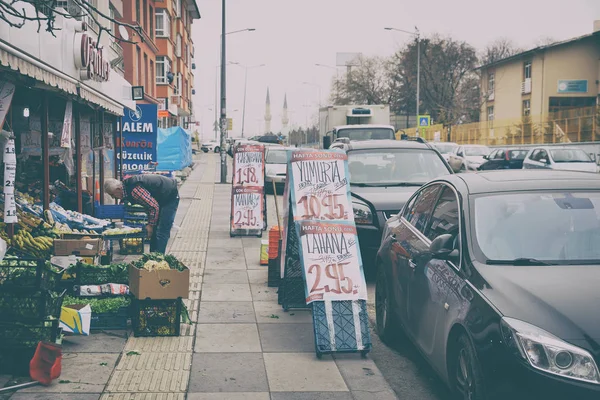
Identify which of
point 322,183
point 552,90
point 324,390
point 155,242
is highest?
point 552,90

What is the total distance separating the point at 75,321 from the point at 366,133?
18636 millimetres

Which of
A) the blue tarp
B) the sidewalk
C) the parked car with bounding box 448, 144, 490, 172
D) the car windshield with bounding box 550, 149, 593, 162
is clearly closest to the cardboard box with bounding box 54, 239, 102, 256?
the sidewalk

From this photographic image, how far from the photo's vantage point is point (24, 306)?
227 inches

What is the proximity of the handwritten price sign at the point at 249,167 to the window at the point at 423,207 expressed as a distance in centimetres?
748

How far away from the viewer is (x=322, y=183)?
7297 mm

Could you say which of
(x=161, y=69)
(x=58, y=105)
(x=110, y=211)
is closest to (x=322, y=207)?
(x=110, y=211)

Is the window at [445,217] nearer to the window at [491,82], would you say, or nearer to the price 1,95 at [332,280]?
the price 1,95 at [332,280]

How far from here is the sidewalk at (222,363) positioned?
5.48 m

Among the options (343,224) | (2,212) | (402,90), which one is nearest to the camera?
Answer: (343,224)

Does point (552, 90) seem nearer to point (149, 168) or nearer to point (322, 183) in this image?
point (149, 168)

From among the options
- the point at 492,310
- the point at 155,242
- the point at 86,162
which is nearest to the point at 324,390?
the point at 492,310

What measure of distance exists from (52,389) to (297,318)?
306 centimetres

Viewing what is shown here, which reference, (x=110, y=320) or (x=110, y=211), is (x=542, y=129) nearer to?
(x=110, y=211)

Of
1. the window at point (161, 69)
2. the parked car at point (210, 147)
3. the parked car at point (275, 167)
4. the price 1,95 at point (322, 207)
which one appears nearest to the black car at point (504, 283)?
the price 1,95 at point (322, 207)
